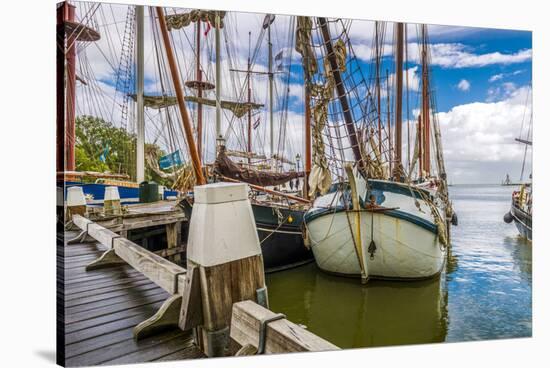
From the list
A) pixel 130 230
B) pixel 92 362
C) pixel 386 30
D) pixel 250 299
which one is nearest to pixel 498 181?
→ pixel 386 30

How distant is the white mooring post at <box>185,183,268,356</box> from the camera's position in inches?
59.1

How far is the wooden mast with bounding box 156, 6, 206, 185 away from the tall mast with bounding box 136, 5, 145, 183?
0.12 m

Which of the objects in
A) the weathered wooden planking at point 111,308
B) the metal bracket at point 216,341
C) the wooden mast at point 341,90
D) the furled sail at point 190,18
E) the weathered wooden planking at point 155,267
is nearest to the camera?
the metal bracket at point 216,341

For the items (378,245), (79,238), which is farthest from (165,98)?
(378,245)

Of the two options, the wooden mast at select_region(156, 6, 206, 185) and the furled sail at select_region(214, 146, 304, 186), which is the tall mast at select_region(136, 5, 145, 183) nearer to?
the wooden mast at select_region(156, 6, 206, 185)

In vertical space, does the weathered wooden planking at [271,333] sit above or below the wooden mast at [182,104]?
below

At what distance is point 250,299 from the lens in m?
1.58

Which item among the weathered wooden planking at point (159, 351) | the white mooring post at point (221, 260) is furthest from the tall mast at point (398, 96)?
the weathered wooden planking at point (159, 351)

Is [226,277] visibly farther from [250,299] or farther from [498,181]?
[498,181]

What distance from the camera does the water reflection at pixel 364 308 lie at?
282cm

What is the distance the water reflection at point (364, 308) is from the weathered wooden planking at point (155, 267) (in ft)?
4.39

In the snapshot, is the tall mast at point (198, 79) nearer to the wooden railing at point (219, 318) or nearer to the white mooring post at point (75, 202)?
the white mooring post at point (75, 202)

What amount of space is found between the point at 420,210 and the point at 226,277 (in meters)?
2.72

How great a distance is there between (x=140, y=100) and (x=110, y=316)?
52.1 inches
